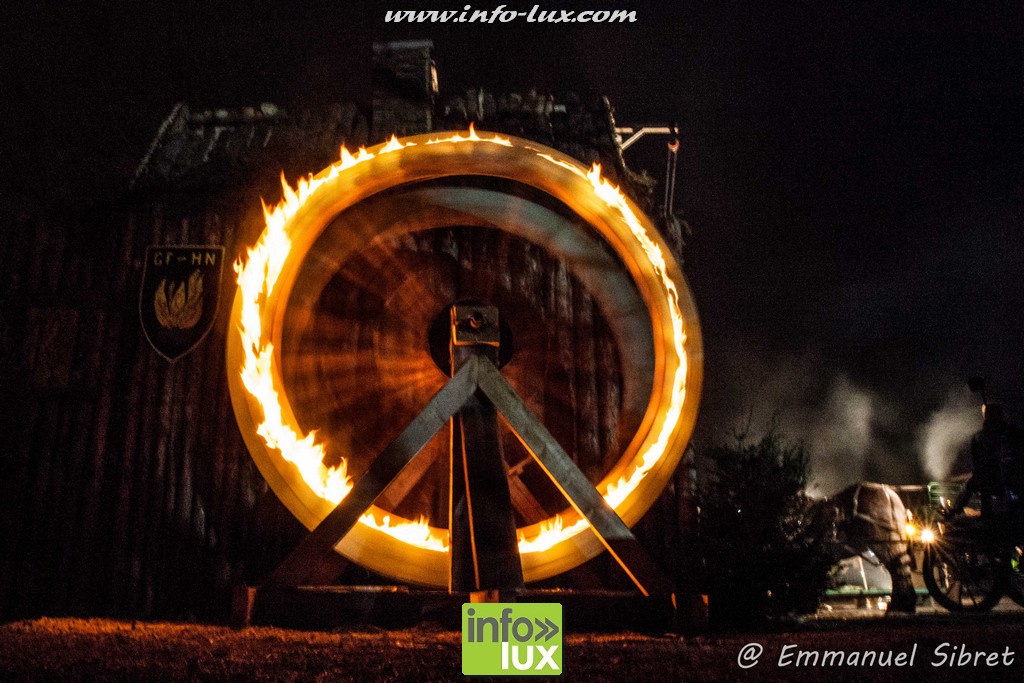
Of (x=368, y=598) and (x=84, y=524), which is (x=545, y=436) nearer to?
(x=368, y=598)

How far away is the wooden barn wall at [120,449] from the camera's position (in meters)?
4.75

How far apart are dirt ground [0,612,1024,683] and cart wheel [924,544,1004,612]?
7.94 ft

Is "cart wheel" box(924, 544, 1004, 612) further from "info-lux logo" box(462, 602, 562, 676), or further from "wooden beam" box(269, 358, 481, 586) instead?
"wooden beam" box(269, 358, 481, 586)

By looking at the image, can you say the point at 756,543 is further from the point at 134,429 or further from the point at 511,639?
the point at 134,429

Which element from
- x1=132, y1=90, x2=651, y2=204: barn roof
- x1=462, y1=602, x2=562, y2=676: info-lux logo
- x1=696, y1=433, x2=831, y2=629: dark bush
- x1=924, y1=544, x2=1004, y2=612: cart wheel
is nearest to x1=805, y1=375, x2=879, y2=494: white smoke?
x1=924, y1=544, x2=1004, y2=612: cart wheel

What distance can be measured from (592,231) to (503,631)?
2.85m

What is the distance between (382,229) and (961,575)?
5918 mm

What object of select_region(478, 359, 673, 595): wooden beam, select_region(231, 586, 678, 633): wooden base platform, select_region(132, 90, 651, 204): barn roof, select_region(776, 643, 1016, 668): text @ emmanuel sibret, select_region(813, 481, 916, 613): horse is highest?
select_region(132, 90, 651, 204): barn roof

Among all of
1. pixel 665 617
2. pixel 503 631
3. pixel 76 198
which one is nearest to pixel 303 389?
pixel 503 631

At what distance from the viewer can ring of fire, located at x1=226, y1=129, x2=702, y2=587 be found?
375 cm

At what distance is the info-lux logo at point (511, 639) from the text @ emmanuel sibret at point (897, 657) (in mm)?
1022

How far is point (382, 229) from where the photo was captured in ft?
14.3

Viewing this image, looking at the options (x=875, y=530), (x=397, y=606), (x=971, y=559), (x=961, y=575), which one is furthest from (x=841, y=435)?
(x=397, y=606)

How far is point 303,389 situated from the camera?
422cm
